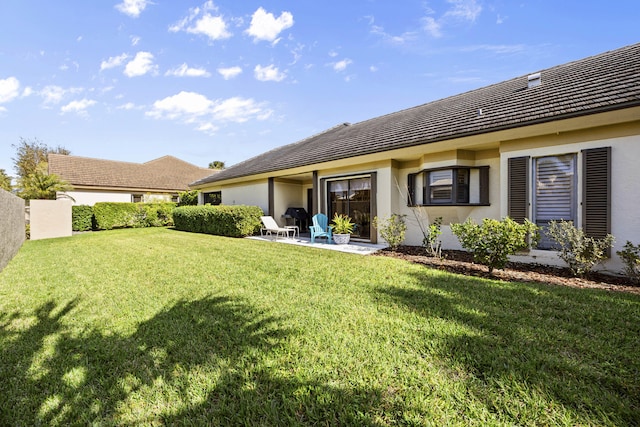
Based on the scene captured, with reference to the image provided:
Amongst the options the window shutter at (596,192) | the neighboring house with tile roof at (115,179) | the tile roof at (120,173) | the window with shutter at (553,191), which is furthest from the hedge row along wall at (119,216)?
the window shutter at (596,192)

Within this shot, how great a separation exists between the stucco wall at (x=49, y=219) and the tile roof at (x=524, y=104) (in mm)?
13972

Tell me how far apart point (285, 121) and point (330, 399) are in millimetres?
17249

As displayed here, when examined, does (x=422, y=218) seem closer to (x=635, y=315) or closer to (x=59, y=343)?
(x=635, y=315)

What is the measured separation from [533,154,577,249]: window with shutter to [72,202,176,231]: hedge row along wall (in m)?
23.1

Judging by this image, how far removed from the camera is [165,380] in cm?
254

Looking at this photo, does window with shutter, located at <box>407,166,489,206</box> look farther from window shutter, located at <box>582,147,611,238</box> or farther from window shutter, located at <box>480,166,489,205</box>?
window shutter, located at <box>582,147,611,238</box>

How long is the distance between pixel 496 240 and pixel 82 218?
2281cm

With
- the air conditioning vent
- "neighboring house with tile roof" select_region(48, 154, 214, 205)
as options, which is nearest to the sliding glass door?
the air conditioning vent

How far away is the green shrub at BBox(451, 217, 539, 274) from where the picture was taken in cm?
564

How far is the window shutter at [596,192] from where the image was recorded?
242 inches

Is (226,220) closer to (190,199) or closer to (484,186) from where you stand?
(484,186)

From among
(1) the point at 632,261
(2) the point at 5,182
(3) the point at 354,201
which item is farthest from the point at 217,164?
(1) the point at 632,261

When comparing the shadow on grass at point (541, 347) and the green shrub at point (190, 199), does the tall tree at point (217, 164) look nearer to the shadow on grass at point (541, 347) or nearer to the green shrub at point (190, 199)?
the green shrub at point (190, 199)

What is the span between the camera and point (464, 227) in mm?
6203
